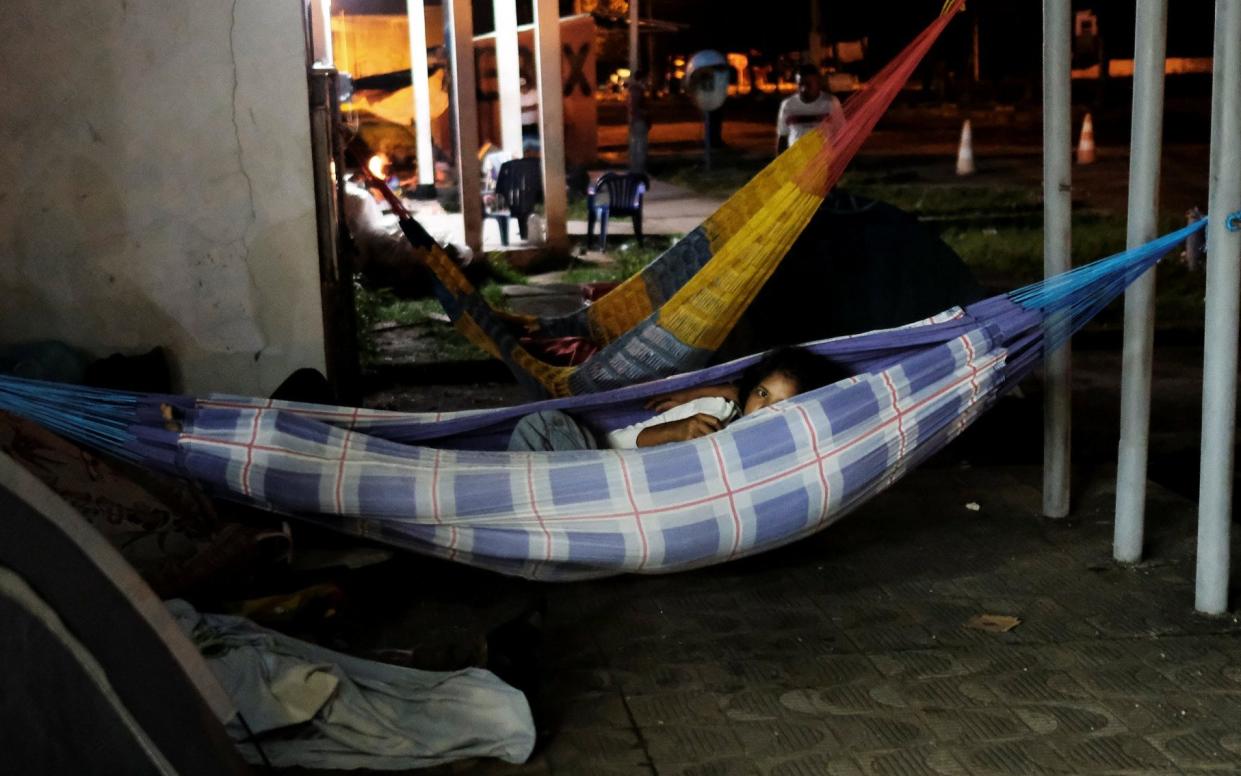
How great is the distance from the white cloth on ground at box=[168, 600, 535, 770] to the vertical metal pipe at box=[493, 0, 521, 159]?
342 inches

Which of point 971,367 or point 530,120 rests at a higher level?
point 530,120

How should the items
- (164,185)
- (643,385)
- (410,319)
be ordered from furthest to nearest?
(410,319)
(164,185)
(643,385)

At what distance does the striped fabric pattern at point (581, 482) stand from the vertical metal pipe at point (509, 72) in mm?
7956

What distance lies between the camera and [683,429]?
385cm

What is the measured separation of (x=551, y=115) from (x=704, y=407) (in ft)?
20.9

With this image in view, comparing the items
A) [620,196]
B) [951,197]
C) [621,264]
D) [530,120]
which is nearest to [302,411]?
[621,264]

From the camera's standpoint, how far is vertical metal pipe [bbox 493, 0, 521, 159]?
1098cm

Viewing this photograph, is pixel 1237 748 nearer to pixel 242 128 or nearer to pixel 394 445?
pixel 394 445

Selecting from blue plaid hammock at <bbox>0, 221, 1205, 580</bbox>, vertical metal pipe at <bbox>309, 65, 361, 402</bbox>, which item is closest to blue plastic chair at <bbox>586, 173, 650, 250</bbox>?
vertical metal pipe at <bbox>309, 65, 361, 402</bbox>

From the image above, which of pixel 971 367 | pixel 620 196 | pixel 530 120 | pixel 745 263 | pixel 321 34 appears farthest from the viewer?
pixel 530 120

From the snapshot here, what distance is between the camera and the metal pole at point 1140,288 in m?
3.76

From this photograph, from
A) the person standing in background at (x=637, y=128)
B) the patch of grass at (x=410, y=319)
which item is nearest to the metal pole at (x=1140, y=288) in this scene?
the patch of grass at (x=410, y=319)

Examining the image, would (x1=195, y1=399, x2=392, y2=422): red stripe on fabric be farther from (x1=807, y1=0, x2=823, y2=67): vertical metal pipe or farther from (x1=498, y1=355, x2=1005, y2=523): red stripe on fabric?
(x1=807, y1=0, x2=823, y2=67): vertical metal pipe

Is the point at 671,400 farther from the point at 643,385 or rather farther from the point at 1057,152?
the point at 1057,152
